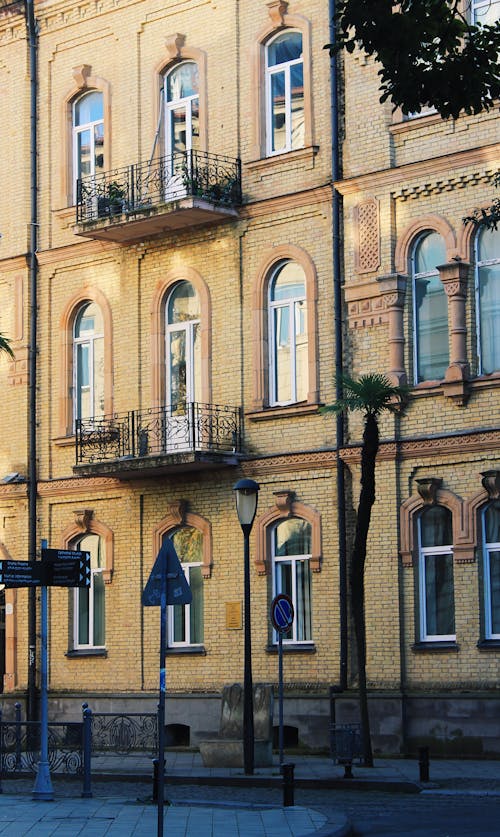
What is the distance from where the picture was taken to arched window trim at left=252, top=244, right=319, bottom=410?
31219 mm

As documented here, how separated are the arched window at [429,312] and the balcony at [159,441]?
427cm

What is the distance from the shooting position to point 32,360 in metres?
36.4

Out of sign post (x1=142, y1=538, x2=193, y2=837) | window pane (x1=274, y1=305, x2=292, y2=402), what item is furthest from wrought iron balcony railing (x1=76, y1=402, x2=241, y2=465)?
sign post (x1=142, y1=538, x2=193, y2=837)

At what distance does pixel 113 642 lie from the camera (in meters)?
34.0

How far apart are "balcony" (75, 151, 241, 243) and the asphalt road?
38.1 ft

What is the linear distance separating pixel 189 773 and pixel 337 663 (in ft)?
15.6

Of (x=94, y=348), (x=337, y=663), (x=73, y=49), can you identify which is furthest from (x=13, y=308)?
(x=337, y=663)

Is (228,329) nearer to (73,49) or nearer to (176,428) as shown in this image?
(176,428)

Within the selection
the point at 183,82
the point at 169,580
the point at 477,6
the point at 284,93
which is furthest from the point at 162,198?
the point at 169,580

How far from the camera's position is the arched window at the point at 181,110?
3412cm

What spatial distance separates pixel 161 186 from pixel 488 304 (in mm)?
7800

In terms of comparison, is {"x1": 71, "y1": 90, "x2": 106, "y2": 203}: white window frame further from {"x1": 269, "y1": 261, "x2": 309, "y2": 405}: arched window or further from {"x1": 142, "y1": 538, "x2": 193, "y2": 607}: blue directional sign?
{"x1": 142, "y1": 538, "x2": 193, "y2": 607}: blue directional sign

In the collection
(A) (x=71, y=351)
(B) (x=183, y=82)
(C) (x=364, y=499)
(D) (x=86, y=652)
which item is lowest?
(D) (x=86, y=652)

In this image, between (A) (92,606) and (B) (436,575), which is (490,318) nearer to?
(B) (436,575)
